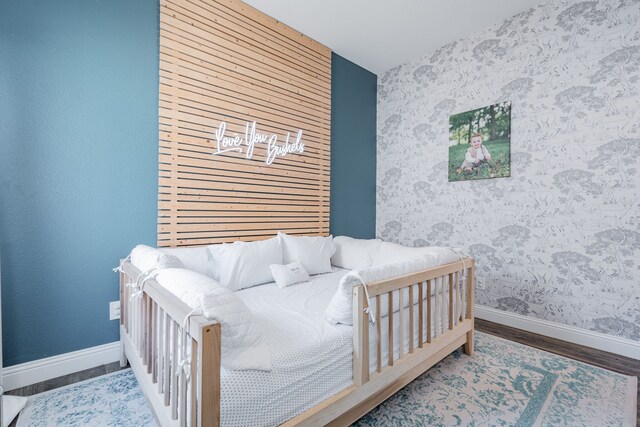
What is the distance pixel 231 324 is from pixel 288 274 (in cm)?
126

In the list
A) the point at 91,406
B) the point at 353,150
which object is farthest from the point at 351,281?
the point at 353,150

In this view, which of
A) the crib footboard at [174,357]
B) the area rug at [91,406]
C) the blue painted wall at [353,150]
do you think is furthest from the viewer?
the blue painted wall at [353,150]

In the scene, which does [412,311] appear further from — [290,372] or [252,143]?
[252,143]

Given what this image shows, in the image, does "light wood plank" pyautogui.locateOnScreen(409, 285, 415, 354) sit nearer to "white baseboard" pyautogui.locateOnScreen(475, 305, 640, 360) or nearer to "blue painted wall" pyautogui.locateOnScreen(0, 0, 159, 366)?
"white baseboard" pyautogui.locateOnScreen(475, 305, 640, 360)

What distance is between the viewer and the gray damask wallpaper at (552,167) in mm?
2182

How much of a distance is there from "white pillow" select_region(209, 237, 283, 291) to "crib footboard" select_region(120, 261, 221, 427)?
0.57m

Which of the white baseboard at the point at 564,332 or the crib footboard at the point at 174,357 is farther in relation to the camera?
the white baseboard at the point at 564,332

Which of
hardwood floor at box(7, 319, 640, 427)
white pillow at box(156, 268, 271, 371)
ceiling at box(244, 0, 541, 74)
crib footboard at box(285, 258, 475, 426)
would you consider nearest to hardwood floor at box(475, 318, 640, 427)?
hardwood floor at box(7, 319, 640, 427)

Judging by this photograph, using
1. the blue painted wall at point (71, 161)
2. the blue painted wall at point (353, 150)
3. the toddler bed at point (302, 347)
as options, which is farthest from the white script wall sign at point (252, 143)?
the toddler bed at point (302, 347)

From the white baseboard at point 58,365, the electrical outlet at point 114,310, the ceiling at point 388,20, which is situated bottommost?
the white baseboard at point 58,365

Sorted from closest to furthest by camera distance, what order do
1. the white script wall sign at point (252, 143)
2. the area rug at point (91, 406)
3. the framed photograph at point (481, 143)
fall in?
the area rug at point (91, 406), the white script wall sign at point (252, 143), the framed photograph at point (481, 143)

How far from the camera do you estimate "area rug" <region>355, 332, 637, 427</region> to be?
147 centimetres

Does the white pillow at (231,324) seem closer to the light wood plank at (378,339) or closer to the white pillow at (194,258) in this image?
the light wood plank at (378,339)

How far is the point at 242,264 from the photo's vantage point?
2.16 metres
